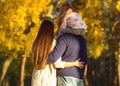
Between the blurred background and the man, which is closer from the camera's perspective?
the man

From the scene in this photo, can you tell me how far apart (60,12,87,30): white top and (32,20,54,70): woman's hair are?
19cm

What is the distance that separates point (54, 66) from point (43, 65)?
14 centimetres

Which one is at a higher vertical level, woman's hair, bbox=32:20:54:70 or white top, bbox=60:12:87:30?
white top, bbox=60:12:87:30

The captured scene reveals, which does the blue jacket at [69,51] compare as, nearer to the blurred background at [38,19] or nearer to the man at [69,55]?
the man at [69,55]

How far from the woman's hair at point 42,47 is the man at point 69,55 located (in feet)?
0.24

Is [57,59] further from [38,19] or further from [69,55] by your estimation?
[38,19]

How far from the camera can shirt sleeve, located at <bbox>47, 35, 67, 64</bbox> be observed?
5.03 m

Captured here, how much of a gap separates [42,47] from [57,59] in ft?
0.74

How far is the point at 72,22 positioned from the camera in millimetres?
5133

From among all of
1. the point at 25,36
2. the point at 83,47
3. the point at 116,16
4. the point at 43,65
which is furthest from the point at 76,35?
the point at 116,16

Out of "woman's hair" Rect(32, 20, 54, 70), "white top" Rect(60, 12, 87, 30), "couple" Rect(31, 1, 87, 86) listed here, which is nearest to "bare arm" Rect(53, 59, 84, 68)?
"couple" Rect(31, 1, 87, 86)

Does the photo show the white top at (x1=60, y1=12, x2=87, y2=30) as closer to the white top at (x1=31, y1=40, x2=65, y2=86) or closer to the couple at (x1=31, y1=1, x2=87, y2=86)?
the couple at (x1=31, y1=1, x2=87, y2=86)

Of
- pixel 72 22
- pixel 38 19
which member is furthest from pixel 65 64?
pixel 38 19

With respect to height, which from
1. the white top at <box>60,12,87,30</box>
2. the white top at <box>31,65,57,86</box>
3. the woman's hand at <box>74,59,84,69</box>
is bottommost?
the white top at <box>31,65,57,86</box>
